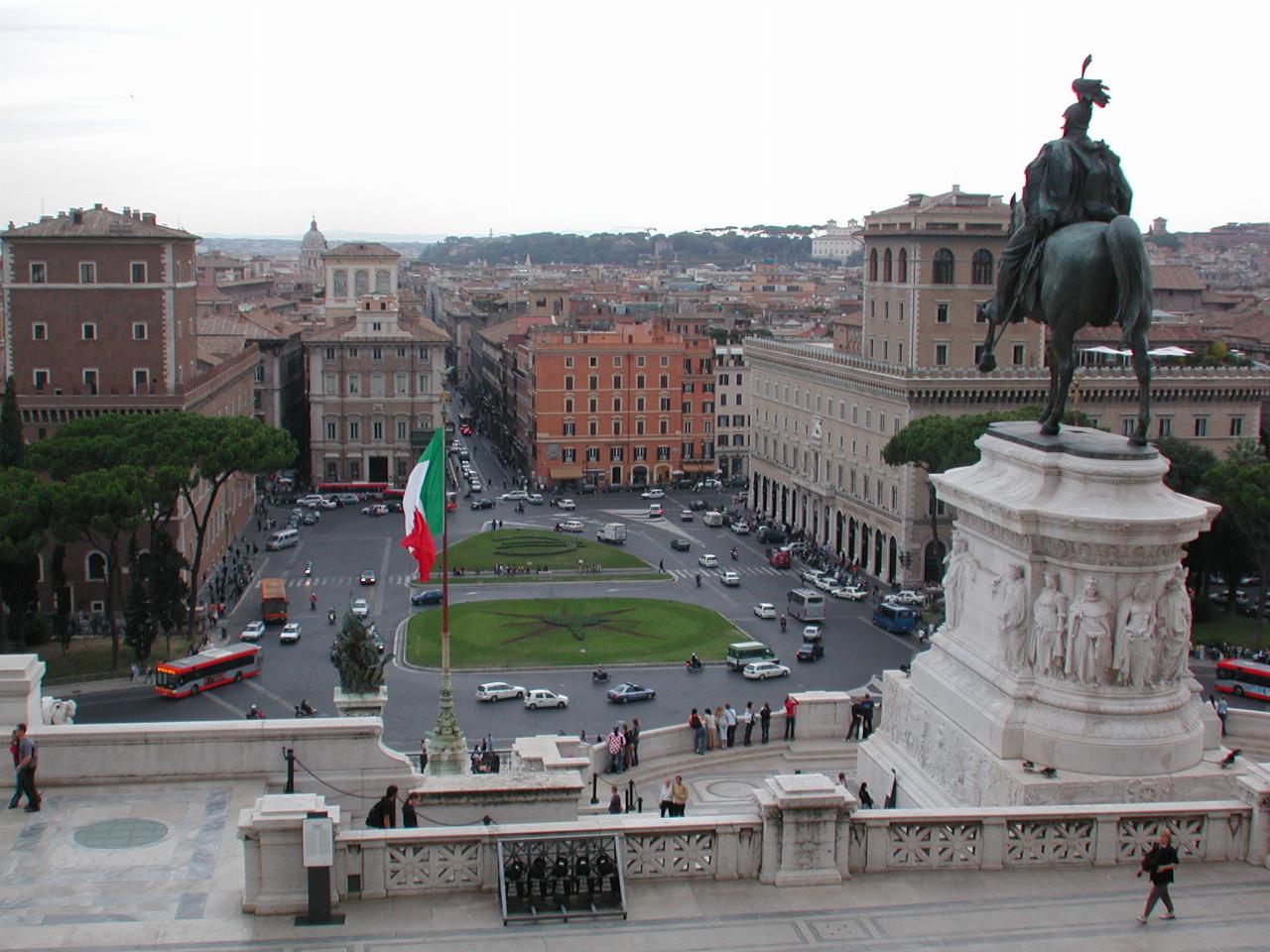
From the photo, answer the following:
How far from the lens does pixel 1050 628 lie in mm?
17297

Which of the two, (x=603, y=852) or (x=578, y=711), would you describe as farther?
(x=578, y=711)

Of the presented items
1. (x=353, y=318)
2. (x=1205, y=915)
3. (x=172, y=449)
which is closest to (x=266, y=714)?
(x=172, y=449)

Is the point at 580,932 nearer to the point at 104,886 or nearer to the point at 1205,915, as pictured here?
the point at 104,886

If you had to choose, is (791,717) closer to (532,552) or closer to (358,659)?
(358,659)

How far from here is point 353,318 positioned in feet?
319

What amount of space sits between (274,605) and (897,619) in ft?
73.7

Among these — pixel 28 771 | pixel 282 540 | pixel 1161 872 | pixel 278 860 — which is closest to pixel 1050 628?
pixel 1161 872

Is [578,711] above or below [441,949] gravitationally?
→ below

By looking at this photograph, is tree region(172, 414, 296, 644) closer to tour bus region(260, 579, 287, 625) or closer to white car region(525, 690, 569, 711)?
tour bus region(260, 579, 287, 625)

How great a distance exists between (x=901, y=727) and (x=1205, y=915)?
7.57 meters

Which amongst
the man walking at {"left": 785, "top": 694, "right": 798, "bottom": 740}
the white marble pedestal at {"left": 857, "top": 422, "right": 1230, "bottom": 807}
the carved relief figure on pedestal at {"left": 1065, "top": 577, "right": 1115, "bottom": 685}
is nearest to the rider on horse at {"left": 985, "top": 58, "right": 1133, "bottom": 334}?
the white marble pedestal at {"left": 857, "top": 422, "right": 1230, "bottom": 807}

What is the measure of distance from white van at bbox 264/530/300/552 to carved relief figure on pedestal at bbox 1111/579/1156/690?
190ft

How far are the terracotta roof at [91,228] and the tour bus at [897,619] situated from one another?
32486 mm

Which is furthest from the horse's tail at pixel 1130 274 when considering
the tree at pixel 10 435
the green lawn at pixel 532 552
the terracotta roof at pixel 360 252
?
the terracotta roof at pixel 360 252
